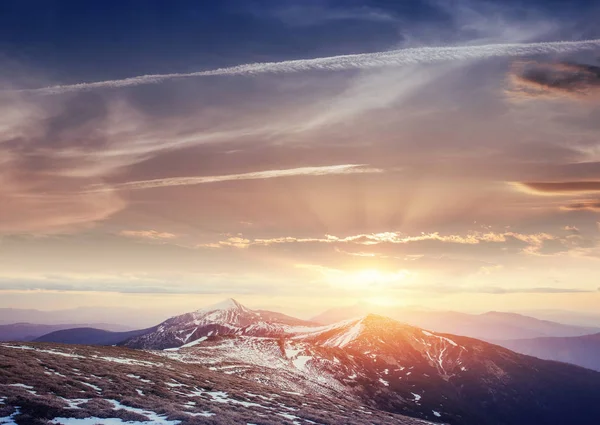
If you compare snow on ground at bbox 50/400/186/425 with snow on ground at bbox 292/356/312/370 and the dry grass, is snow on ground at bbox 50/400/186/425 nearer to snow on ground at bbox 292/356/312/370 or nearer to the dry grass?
the dry grass

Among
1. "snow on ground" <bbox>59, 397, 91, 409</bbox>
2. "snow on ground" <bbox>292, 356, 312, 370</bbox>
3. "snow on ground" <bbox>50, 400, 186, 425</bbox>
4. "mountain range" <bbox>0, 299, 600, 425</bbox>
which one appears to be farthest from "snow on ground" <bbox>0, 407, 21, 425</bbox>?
"snow on ground" <bbox>292, 356, 312, 370</bbox>

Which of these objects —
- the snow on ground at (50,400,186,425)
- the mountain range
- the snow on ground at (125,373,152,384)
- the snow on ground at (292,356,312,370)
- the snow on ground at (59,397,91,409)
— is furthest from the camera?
the snow on ground at (292,356,312,370)

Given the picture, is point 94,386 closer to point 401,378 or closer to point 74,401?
point 74,401

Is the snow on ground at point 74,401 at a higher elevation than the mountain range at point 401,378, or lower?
higher

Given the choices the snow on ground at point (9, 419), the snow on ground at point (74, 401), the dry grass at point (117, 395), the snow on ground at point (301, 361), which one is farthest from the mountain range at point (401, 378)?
the snow on ground at point (9, 419)

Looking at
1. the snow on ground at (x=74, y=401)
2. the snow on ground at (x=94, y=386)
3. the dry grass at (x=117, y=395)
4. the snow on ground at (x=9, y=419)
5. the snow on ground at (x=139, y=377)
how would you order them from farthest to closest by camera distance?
1. the snow on ground at (x=139, y=377)
2. the snow on ground at (x=94, y=386)
3. the snow on ground at (x=74, y=401)
4. the dry grass at (x=117, y=395)
5. the snow on ground at (x=9, y=419)

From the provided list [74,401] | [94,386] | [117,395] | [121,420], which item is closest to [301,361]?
[94,386]

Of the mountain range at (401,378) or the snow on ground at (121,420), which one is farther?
the mountain range at (401,378)

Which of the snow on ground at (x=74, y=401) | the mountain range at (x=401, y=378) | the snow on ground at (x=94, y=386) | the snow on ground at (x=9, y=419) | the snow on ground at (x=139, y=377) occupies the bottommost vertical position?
the mountain range at (x=401, y=378)

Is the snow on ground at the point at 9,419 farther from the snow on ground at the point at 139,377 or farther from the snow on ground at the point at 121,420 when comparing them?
the snow on ground at the point at 139,377

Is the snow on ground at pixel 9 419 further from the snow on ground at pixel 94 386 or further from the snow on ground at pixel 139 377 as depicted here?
Result: the snow on ground at pixel 139 377

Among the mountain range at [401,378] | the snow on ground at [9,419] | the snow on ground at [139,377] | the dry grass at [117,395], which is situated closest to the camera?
the snow on ground at [9,419]

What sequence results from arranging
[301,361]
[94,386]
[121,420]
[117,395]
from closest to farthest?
[121,420] < [117,395] < [94,386] < [301,361]

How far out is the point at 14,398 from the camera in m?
25.1
